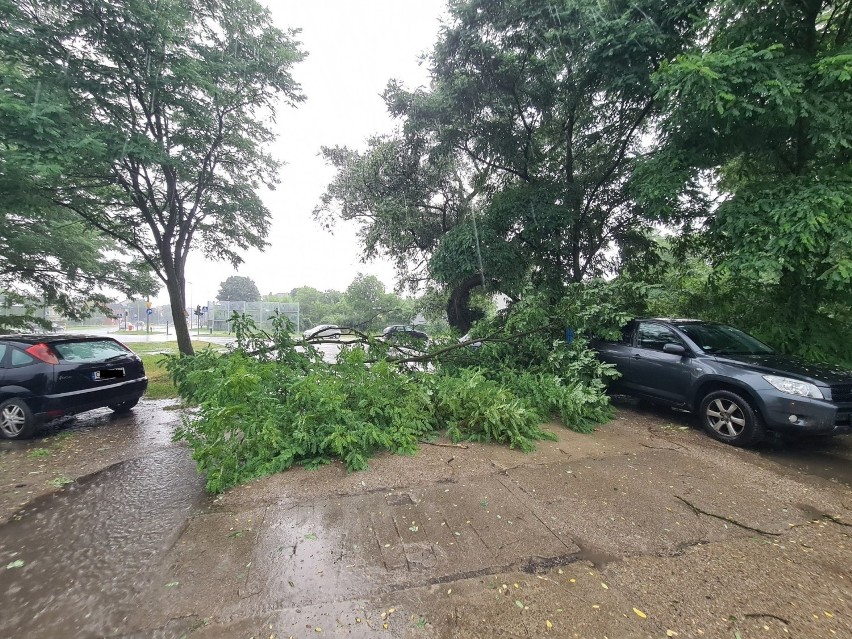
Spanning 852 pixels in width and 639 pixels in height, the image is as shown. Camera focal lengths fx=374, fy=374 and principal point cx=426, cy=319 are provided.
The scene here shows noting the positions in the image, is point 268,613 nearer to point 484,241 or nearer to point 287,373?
point 287,373

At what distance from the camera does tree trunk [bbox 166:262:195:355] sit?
32.8 feet

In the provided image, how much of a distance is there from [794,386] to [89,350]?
29.2ft

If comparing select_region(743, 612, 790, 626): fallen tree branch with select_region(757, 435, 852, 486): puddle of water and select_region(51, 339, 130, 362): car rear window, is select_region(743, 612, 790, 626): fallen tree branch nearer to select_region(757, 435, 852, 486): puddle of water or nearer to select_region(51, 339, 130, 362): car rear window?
select_region(757, 435, 852, 486): puddle of water

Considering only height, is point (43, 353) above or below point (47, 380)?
above

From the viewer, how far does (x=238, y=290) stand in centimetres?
6750

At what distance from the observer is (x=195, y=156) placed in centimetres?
908

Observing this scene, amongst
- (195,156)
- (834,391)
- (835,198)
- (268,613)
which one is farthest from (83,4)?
(834,391)

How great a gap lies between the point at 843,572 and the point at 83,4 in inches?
456

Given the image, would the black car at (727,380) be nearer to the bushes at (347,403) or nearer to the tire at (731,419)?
the tire at (731,419)

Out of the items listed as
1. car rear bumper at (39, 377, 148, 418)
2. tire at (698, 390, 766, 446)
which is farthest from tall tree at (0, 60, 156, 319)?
tire at (698, 390, 766, 446)

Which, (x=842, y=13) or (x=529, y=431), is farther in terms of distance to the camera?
(x=842, y=13)

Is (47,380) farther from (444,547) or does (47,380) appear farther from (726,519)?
(726,519)

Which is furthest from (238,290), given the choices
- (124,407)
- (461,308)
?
(124,407)

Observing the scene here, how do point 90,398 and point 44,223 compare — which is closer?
point 90,398
